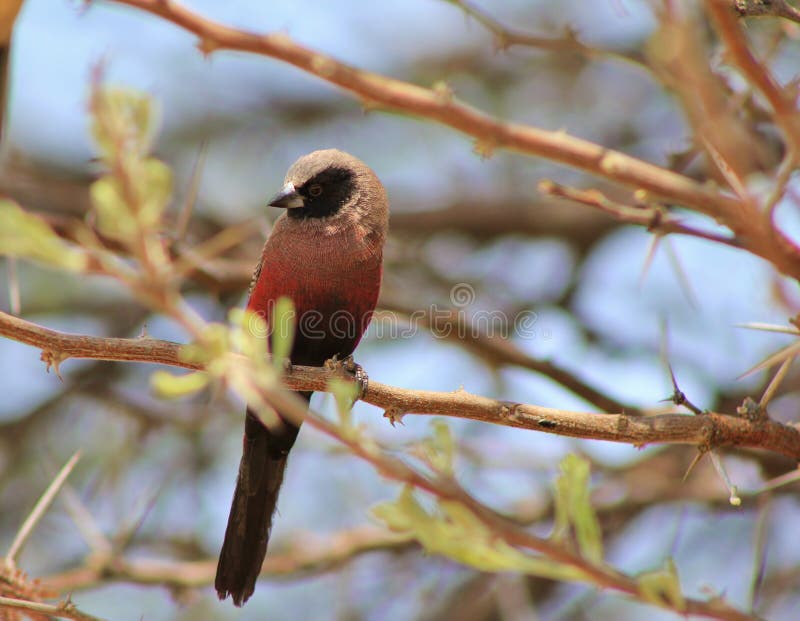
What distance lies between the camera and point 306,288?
15.5ft

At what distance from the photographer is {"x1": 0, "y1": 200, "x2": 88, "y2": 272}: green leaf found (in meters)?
1.53

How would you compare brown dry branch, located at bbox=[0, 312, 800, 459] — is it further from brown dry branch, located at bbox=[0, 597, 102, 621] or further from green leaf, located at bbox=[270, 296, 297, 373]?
green leaf, located at bbox=[270, 296, 297, 373]

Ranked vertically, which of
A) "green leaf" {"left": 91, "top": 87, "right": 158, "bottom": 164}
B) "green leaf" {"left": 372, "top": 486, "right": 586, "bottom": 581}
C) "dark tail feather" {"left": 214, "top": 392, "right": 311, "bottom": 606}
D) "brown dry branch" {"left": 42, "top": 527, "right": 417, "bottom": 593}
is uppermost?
"green leaf" {"left": 91, "top": 87, "right": 158, "bottom": 164}

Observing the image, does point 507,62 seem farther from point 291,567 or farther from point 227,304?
point 291,567

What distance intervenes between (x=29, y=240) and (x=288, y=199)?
3.56m

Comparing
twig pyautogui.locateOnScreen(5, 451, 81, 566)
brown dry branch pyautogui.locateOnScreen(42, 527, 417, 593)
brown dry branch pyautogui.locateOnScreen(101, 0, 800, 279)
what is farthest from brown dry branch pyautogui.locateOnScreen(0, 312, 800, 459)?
brown dry branch pyautogui.locateOnScreen(42, 527, 417, 593)

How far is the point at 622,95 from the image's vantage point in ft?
→ 26.4

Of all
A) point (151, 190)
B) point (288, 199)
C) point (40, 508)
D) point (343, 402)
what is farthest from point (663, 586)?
point (288, 199)

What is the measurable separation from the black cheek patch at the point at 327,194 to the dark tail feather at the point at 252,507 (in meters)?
0.97

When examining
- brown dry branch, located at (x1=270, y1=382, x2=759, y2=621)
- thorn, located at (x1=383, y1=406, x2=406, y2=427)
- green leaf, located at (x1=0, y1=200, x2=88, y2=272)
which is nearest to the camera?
green leaf, located at (x1=0, y1=200, x2=88, y2=272)

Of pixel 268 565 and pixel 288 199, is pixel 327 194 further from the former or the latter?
pixel 268 565

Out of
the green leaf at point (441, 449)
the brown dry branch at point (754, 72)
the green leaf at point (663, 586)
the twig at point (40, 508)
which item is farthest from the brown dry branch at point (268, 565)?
the brown dry branch at point (754, 72)

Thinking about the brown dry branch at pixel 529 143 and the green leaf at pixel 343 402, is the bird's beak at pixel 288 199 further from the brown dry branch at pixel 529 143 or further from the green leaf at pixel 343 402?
the green leaf at pixel 343 402

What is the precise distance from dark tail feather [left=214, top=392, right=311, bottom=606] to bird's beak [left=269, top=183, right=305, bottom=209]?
3.33 ft
